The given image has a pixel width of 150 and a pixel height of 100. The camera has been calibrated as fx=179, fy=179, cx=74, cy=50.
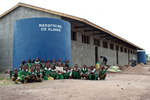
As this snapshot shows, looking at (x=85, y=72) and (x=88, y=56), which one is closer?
(x=85, y=72)

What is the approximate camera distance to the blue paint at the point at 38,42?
11.2 meters

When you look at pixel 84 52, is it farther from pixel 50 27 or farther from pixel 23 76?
pixel 23 76

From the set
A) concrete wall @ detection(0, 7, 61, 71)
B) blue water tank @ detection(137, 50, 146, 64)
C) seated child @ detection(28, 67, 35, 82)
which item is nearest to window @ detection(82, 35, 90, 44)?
concrete wall @ detection(0, 7, 61, 71)

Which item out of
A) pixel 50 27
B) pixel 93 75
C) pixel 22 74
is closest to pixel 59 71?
pixel 93 75

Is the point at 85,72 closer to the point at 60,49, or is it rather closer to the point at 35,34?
the point at 60,49

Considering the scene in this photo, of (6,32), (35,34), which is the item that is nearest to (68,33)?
(35,34)

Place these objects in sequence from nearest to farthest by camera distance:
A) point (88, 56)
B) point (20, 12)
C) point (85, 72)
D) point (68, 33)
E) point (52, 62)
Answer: point (85, 72) < point (52, 62) < point (68, 33) < point (20, 12) < point (88, 56)

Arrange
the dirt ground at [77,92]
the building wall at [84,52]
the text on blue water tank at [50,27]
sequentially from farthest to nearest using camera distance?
1. the building wall at [84,52]
2. the text on blue water tank at [50,27]
3. the dirt ground at [77,92]

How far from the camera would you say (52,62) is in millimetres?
11180

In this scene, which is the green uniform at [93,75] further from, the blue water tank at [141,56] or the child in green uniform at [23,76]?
the blue water tank at [141,56]

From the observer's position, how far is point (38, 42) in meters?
11.2

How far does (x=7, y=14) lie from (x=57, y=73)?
417 inches

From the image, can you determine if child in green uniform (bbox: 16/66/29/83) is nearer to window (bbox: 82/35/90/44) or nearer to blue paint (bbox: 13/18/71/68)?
blue paint (bbox: 13/18/71/68)

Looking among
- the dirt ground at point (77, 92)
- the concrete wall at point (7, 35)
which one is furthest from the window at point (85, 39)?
the dirt ground at point (77, 92)
